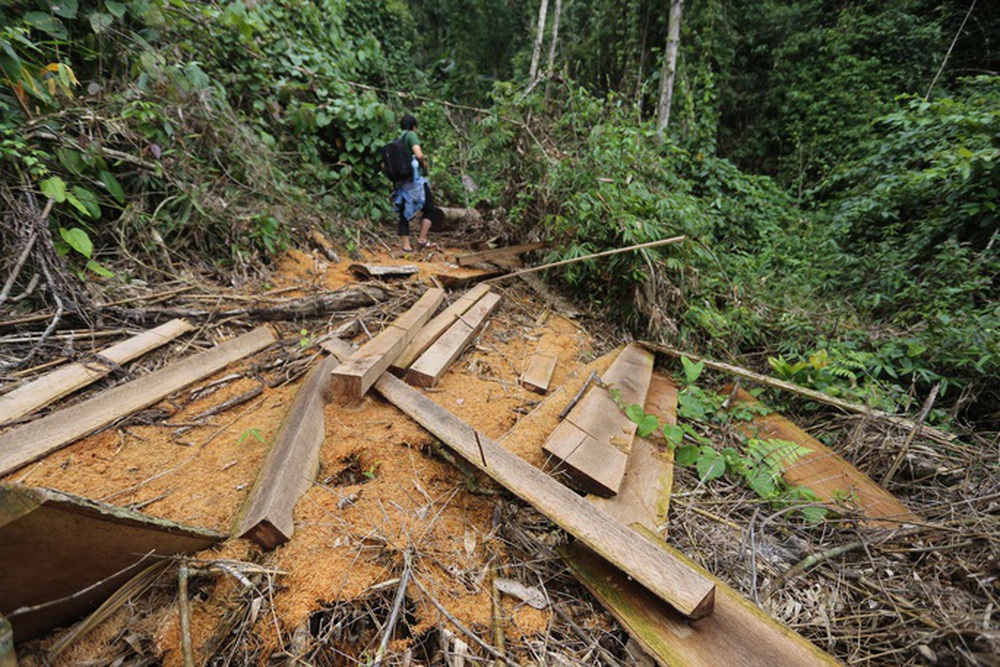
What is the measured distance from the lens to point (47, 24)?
2.74 m

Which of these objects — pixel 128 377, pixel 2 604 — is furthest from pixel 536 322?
pixel 2 604

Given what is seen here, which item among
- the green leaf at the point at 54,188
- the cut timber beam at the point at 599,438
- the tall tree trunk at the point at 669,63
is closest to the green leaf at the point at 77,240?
the green leaf at the point at 54,188

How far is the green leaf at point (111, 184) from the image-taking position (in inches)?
113

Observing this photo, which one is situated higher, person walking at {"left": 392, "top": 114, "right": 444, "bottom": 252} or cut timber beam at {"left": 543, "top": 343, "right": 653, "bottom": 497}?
person walking at {"left": 392, "top": 114, "right": 444, "bottom": 252}

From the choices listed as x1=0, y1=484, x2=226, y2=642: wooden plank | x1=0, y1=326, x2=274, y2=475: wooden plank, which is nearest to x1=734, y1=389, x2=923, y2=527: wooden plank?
x1=0, y1=484, x2=226, y2=642: wooden plank

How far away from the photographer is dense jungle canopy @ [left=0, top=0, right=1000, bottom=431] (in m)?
2.62

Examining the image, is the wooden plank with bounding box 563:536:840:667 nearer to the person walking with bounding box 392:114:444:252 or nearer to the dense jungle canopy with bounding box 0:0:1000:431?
the dense jungle canopy with bounding box 0:0:1000:431

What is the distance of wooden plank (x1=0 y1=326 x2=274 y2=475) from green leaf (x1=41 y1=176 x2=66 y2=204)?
Result: 1373mm

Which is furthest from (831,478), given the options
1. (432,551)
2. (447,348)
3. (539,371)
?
(447,348)

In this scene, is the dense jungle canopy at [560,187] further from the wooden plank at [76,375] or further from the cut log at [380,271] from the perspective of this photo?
the cut log at [380,271]

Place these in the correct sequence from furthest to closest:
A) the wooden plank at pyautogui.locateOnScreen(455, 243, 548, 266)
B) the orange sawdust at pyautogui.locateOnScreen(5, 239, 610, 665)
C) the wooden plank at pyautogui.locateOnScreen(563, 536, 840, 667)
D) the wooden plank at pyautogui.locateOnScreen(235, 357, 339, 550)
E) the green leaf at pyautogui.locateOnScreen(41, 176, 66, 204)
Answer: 1. the wooden plank at pyautogui.locateOnScreen(455, 243, 548, 266)
2. the green leaf at pyautogui.locateOnScreen(41, 176, 66, 204)
3. the wooden plank at pyautogui.locateOnScreen(235, 357, 339, 550)
4. the orange sawdust at pyautogui.locateOnScreen(5, 239, 610, 665)
5. the wooden plank at pyautogui.locateOnScreen(563, 536, 840, 667)

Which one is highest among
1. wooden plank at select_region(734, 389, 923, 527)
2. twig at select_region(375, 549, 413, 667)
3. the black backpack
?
the black backpack

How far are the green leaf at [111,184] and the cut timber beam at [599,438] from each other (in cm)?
366

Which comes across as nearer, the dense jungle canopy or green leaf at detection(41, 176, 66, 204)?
green leaf at detection(41, 176, 66, 204)
